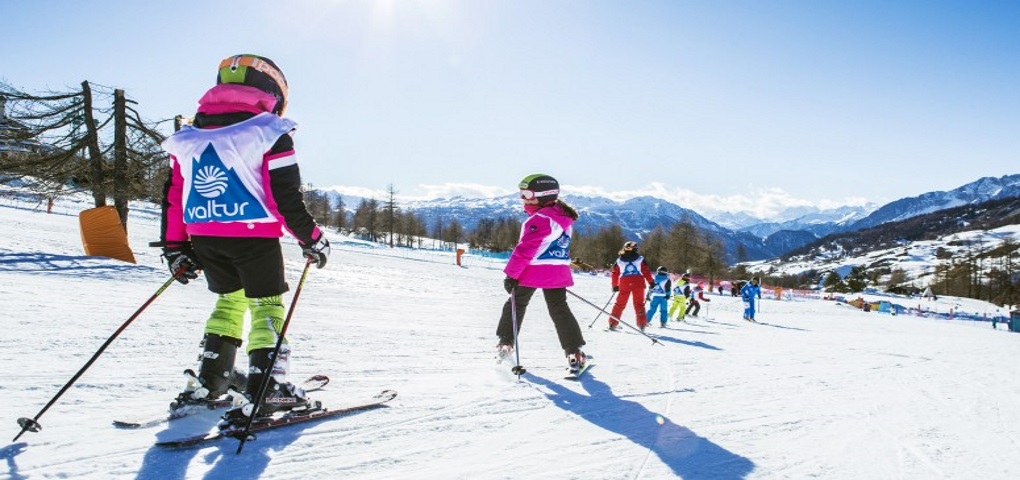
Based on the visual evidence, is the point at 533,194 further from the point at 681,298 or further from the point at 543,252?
the point at 681,298

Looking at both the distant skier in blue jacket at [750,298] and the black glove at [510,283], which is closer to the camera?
the black glove at [510,283]

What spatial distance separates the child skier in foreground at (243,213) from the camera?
108 inches

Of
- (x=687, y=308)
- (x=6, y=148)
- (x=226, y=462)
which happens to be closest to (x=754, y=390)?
→ (x=226, y=462)

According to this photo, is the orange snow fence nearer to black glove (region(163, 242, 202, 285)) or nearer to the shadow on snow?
black glove (region(163, 242, 202, 285))

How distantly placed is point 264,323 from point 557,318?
2.68 meters

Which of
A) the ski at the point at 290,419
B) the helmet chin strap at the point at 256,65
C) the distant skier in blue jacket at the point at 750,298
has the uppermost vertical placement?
the helmet chin strap at the point at 256,65

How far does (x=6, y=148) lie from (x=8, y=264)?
1011 cm

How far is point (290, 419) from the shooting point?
2.81 meters

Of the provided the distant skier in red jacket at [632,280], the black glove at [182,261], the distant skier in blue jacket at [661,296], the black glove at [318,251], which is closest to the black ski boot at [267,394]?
the black glove at [318,251]

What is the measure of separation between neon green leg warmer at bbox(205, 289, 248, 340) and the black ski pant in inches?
94.0

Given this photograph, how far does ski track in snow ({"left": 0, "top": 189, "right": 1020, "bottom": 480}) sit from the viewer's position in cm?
242

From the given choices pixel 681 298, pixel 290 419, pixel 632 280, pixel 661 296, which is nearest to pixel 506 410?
pixel 290 419

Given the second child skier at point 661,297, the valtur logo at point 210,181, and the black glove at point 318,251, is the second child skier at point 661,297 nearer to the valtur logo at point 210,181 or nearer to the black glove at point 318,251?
the black glove at point 318,251

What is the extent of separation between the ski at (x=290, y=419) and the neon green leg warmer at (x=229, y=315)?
1.97ft
